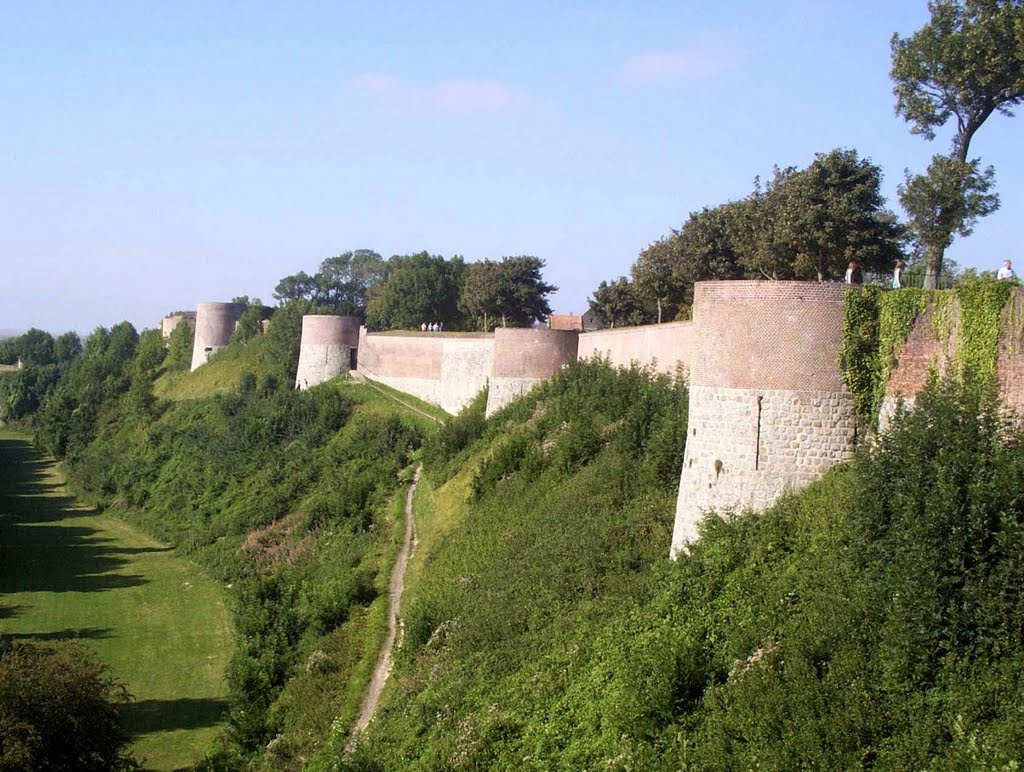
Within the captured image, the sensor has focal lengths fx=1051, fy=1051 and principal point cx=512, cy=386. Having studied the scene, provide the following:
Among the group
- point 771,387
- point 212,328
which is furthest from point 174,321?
point 771,387

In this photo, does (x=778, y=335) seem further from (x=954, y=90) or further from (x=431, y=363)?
(x=431, y=363)

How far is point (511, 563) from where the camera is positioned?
18.8 metres

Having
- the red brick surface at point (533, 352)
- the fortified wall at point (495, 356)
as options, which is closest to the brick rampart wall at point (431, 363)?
the fortified wall at point (495, 356)

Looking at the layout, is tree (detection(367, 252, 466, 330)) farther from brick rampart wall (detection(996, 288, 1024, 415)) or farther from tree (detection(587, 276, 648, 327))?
brick rampart wall (detection(996, 288, 1024, 415))

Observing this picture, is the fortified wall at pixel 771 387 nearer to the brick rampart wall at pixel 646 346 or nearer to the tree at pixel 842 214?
the brick rampart wall at pixel 646 346

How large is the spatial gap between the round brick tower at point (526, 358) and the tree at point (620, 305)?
30.1 ft

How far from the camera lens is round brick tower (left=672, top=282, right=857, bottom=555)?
13.5m

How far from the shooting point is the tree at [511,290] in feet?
150

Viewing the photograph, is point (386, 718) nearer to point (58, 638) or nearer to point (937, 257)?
point (58, 638)

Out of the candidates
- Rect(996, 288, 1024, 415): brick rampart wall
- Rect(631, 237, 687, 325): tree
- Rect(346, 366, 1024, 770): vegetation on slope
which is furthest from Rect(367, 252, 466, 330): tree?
Rect(996, 288, 1024, 415): brick rampart wall

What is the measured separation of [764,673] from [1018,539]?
2.88 metres

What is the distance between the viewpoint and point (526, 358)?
97.7 feet

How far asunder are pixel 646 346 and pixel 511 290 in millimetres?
21756

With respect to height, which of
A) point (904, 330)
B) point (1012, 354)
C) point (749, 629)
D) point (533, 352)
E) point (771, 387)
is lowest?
point (749, 629)
